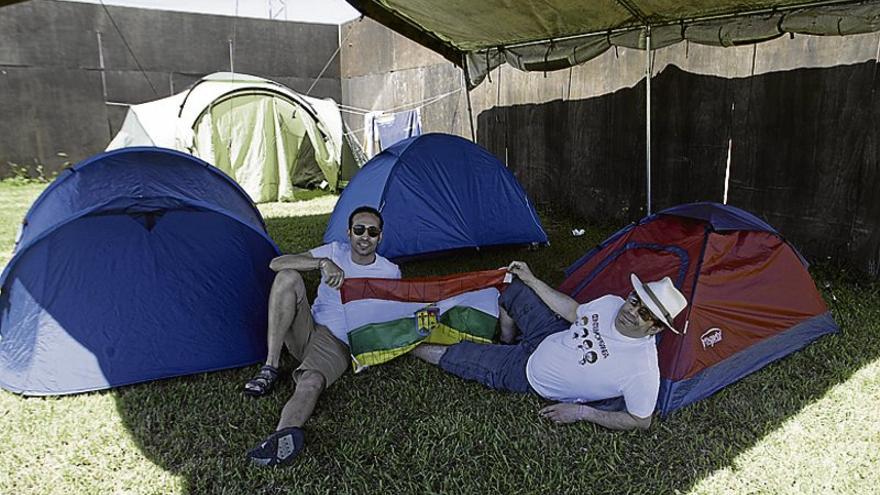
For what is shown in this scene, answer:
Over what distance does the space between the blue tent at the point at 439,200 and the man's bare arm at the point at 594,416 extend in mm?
2409

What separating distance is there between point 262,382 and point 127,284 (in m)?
0.91

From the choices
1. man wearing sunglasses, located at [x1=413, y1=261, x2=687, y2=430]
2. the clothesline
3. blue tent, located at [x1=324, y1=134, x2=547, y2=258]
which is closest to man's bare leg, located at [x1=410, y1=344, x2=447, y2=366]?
man wearing sunglasses, located at [x1=413, y1=261, x2=687, y2=430]

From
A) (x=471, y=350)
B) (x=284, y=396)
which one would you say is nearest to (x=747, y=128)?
(x=471, y=350)

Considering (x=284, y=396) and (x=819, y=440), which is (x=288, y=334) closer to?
(x=284, y=396)

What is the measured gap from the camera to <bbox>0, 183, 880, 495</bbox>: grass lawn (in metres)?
2.14

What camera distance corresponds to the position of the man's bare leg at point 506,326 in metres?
3.09

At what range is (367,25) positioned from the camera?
9922 mm

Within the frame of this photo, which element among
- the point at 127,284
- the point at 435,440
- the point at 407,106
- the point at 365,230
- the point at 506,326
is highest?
the point at 407,106

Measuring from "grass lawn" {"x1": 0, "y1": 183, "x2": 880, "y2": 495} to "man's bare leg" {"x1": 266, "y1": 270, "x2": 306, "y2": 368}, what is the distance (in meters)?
0.19

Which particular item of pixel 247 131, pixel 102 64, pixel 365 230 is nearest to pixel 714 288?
pixel 365 230

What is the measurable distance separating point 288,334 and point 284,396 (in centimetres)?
31

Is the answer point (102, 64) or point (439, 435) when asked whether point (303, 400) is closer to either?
point (439, 435)

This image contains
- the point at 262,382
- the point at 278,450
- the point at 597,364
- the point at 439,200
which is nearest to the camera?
the point at 278,450

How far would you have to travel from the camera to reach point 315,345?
2.79 metres
